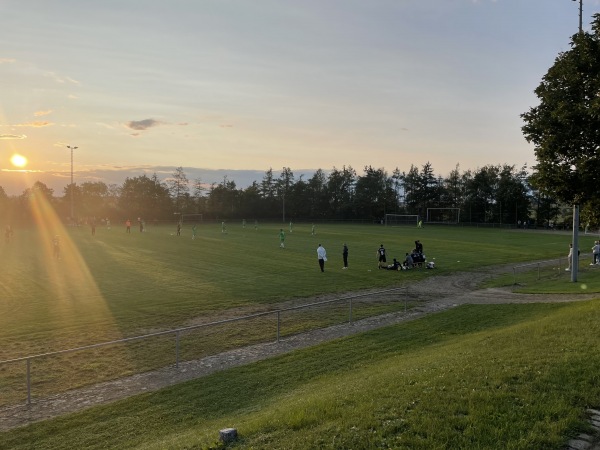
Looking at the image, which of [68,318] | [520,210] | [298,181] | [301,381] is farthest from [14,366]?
[298,181]

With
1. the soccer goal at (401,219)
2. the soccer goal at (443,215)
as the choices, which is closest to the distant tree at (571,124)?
the soccer goal at (401,219)

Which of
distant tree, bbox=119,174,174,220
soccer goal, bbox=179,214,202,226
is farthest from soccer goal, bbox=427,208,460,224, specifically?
distant tree, bbox=119,174,174,220

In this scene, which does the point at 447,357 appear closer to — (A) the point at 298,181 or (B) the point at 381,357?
(B) the point at 381,357

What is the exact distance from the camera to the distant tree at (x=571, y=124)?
16.5 metres

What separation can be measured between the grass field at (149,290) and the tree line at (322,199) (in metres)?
64.5

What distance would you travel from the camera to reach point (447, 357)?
34.0 feet

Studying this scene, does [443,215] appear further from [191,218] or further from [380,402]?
[380,402]

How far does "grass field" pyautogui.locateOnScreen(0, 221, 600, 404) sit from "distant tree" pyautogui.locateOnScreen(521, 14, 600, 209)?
773cm

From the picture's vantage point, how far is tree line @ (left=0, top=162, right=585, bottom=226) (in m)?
107

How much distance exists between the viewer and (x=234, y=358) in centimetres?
1359

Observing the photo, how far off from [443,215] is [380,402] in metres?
112

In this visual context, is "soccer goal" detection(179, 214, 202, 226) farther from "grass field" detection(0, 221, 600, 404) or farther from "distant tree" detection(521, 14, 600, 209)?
"distant tree" detection(521, 14, 600, 209)

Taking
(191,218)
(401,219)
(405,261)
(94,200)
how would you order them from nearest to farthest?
(405,261), (401,219), (191,218), (94,200)

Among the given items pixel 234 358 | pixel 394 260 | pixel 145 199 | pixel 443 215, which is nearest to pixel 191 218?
pixel 145 199
